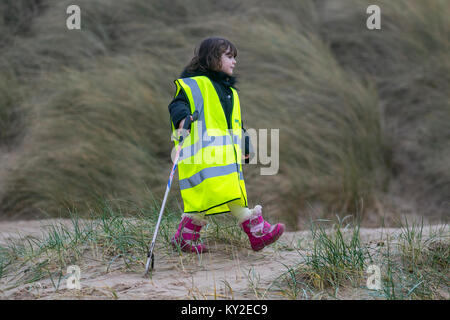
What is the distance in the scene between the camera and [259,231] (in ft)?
11.7

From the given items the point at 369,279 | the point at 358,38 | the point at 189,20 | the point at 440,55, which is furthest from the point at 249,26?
the point at 369,279

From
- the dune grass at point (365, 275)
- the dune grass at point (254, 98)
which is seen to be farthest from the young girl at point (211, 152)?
the dune grass at point (254, 98)

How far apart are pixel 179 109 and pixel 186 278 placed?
3.24 feet

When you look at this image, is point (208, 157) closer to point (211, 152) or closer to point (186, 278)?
point (211, 152)

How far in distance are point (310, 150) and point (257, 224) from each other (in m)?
3.27

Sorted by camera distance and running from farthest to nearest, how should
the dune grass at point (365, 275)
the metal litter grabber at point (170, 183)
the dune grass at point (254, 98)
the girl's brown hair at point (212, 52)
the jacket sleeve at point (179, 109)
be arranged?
the dune grass at point (254, 98)
the girl's brown hair at point (212, 52)
the jacket sleeve at point (179, 109)
the metal litter grabber at point (170, 183)
the dune grass at point (365, 275)

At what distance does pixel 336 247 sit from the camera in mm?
3283

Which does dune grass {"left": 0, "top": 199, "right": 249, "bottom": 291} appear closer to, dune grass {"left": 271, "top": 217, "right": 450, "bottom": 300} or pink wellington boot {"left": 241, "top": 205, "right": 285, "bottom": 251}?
pink wellington boot {"left": 241, "top": 205, "right": 285, "bottom": 251}

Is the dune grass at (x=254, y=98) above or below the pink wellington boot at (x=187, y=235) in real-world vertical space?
above

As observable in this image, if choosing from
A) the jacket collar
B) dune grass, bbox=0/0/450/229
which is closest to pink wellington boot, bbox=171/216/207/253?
the jacket collar

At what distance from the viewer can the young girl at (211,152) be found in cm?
346

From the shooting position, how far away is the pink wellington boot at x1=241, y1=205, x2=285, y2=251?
3559 millimetres

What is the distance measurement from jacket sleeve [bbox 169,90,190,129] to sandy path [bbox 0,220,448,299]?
32.8 inches

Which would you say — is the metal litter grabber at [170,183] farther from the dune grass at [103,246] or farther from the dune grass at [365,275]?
the dune grass at [365,275]
